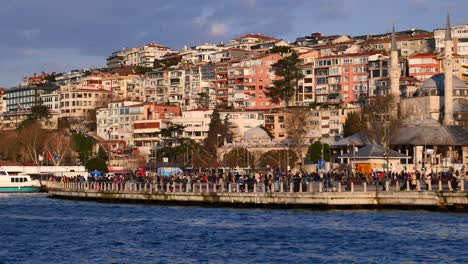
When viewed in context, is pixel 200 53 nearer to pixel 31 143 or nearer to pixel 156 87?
pixel 156 87

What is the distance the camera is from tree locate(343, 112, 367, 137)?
9204 cm

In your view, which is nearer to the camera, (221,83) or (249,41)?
(221,83)

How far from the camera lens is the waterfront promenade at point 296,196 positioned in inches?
1604

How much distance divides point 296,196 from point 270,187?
339 centimetres

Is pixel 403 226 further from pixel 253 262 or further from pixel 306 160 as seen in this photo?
pixel 306 160

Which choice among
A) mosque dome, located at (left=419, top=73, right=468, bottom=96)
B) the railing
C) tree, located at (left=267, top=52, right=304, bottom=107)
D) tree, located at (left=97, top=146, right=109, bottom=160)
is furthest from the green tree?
the railing

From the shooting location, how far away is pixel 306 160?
92000 millimetres

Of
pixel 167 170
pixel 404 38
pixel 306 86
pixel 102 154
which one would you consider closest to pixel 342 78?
pixel 306 86

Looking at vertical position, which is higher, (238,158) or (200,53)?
(200,53)

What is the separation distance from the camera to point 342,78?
111m

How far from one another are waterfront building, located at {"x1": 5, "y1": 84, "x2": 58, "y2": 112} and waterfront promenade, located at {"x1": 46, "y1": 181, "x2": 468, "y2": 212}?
320ft

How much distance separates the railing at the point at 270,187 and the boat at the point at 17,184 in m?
17.8

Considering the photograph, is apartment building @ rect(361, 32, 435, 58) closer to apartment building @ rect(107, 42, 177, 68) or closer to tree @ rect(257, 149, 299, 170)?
tree @ rect(257, 149, 299, 170)

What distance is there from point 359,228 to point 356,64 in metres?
75.0
